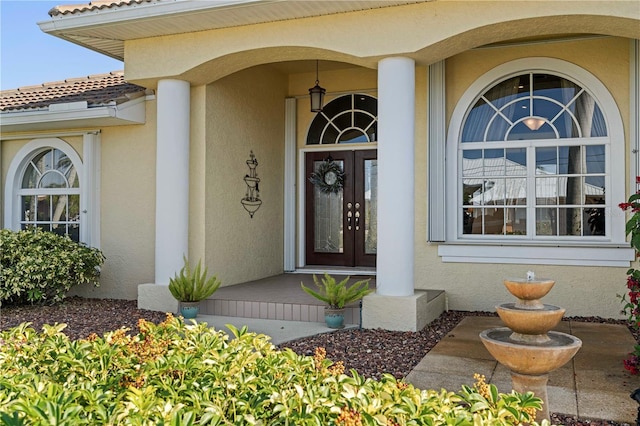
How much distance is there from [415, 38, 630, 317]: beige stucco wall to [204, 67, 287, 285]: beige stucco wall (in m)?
2.58

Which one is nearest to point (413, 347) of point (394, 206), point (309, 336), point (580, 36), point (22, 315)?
point (309, 336)

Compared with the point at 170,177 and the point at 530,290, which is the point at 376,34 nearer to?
the point at 170,177

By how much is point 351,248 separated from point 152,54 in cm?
428

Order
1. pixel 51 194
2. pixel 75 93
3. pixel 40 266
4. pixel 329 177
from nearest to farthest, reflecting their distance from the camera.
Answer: pixel 40 266 → pixel 51 194 → pixel 75 93 → pixel 329 177

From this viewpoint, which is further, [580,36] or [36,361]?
[580,36]

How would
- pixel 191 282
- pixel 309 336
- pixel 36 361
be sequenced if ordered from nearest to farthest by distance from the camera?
pixel 36 361
pixel 309 336
pixel 191 282

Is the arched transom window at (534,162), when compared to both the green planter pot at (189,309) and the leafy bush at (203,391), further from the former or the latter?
the leafy bush at (203,391)

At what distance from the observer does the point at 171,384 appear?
228cm

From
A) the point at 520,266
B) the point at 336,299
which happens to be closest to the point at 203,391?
the point at 336,299

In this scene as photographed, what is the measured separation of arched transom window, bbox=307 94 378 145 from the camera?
8641mm

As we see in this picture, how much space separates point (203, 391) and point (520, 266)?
546 cm

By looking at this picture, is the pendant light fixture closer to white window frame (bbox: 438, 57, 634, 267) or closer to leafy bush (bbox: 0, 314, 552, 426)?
white window frame (bbox: 438, 57, 634, 267)

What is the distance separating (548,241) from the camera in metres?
6.68

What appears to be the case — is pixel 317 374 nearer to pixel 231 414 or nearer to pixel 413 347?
pixel 231 414
